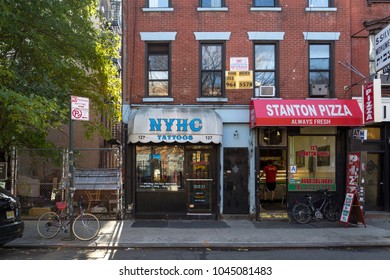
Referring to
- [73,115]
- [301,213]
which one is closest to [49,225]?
[73,115]

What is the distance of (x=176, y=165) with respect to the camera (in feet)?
42.0

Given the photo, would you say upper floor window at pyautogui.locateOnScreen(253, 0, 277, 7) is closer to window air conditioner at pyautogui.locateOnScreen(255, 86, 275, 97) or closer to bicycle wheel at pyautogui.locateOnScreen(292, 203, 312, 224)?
window air conditioner at pyautogui.locateOnScreen(255, 86, 275, 97)

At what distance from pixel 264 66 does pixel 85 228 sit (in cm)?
779

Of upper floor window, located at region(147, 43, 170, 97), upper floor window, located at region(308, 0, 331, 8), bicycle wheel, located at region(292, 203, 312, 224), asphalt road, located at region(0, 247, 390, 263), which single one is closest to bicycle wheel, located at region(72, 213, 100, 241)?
asphalt road, located at region(0, 247, 390, 263)

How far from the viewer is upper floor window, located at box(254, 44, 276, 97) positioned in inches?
512

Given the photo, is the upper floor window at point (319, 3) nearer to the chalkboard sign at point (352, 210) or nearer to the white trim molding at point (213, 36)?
the white trim molding at point (213, 36)

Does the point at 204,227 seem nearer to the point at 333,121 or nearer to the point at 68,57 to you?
the point at 333,121

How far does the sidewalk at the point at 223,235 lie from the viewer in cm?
905

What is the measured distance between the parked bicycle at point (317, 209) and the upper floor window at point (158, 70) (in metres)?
5.80

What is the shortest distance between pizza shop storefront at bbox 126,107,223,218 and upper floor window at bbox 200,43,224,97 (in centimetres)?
85

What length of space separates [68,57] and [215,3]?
5.24 metres

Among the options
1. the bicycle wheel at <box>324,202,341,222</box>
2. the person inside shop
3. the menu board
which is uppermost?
the person inside shop

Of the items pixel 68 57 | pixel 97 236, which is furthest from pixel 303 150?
pixel 68 57

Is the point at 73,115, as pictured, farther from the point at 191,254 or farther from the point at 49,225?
the point at 191,254
